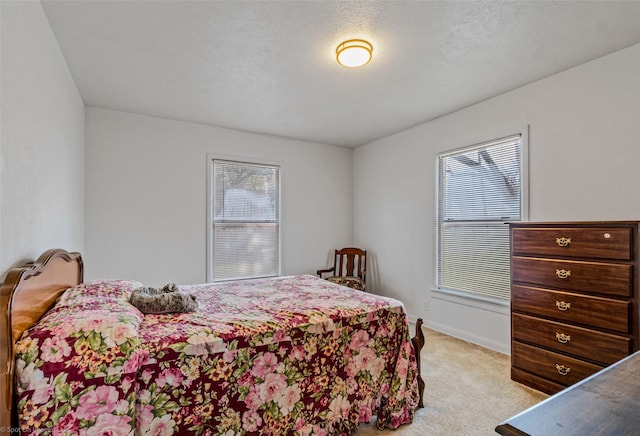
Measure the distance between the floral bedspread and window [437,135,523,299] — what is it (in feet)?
5.81

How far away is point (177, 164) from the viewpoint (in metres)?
3.94

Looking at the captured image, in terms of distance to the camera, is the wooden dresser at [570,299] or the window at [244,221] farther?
the window at [244,221]

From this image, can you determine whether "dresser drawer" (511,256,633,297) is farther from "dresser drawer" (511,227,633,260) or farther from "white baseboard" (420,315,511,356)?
"white baseboard" (420,315,511,356)

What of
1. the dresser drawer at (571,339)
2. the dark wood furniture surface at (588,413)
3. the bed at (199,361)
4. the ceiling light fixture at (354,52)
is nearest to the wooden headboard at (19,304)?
the bed at (199,361)

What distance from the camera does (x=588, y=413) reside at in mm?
678

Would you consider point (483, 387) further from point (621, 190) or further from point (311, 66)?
point (311, 66)

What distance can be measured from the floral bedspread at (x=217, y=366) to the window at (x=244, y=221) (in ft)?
6.27

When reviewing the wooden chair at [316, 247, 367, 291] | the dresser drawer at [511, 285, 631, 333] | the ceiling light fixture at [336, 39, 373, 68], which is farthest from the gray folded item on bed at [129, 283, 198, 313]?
the wooden chair at [316, 247, 367, 291]

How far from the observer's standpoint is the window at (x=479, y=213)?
326cm

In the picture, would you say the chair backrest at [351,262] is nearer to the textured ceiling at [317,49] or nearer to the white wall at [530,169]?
the white wall at [530,169]

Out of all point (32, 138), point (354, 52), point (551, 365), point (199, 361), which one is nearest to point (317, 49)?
point (354, 52)

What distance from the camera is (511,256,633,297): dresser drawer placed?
6.63ft

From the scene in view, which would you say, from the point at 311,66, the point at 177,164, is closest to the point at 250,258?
the point at 177,164

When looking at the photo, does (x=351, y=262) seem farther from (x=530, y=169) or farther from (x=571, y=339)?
(x=571, y=339)
